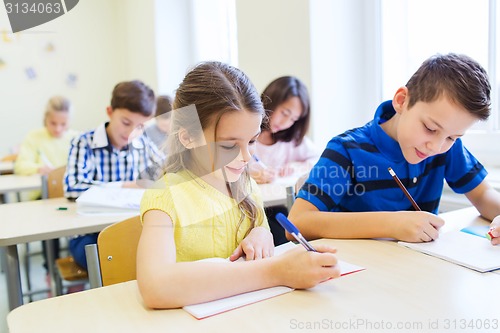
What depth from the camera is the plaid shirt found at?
6.39ft

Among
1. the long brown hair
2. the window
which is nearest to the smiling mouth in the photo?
the window

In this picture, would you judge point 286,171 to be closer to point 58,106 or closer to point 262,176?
point 262,176

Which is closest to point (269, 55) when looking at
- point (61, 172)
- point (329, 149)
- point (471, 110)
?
point (61, 172)

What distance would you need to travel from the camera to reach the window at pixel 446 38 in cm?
175

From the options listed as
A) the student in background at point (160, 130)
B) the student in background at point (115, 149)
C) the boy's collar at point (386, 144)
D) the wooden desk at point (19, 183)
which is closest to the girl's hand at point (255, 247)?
the student in background at point (160, 130)

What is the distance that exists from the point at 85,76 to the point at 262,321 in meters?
4.18

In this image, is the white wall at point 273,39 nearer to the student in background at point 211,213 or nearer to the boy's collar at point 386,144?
the boy's collar at point 386,144

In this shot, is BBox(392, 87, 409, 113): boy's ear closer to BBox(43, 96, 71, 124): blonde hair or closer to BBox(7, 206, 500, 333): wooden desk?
BBox(7, 206, 500, 333): wooden desk

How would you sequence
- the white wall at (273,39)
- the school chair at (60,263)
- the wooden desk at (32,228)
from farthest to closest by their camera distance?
1. the white wall at (273,39)
2. the school chair at (60,263)
3. the wooden desk at (32,228)

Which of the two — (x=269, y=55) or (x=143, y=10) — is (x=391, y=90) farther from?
Answer: (x=143, y=10)

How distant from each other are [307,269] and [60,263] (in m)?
1.37

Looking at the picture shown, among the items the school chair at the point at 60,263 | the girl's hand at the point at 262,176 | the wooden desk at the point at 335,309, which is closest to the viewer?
the wooden desk at the point at 335,309

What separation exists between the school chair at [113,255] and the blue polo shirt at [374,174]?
410 mm

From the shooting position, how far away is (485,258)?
0.85m
